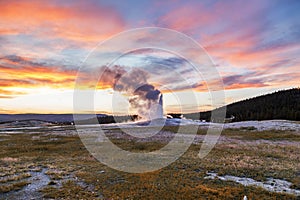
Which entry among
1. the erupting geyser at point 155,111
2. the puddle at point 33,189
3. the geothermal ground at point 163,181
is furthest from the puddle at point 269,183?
the erupting geyser at point 155,111

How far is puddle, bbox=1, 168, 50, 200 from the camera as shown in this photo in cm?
1541

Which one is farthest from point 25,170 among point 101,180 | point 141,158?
point 141,158

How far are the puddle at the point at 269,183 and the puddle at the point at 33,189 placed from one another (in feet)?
45.4

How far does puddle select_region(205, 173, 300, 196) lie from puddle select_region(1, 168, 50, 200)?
13.8 meters

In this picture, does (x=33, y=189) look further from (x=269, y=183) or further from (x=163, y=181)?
(x=269, y=183)

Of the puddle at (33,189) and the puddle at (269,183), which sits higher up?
the puddle at (33,189)

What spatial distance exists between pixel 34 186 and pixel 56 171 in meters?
4.56

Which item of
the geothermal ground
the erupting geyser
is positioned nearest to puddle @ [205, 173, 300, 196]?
the geothermal ground

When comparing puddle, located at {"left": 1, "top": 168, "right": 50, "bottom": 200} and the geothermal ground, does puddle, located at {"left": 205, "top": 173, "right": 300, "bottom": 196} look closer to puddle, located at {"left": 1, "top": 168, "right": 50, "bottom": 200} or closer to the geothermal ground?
the geothermal ground

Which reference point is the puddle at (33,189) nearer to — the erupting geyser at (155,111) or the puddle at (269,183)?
the puddle at (269,183)

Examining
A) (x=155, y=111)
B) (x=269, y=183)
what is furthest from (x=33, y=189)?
(x=155, y=111)

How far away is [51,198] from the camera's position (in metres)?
Answer: 14.9

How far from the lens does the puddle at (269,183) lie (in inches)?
636

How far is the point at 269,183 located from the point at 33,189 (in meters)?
18.5
